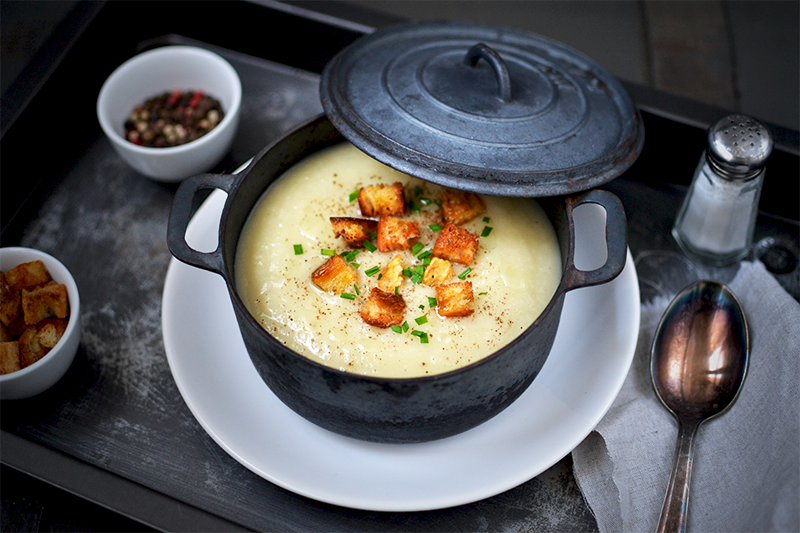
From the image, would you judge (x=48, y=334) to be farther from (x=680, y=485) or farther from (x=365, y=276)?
(x=680, y=485)

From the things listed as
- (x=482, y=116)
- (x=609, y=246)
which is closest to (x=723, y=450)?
(x=609, y=246)

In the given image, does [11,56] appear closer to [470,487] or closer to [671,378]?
[470,487]

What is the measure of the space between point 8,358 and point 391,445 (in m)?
0.96

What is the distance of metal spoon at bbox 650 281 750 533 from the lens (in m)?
1.71

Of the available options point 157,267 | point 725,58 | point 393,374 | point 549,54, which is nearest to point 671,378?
point 393,374

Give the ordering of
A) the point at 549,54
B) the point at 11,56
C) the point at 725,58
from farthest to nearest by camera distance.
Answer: the point at 725,58, the point at 11,56, the point at 549,54

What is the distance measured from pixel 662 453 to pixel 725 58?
2.31 metres

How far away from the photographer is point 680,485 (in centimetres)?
157

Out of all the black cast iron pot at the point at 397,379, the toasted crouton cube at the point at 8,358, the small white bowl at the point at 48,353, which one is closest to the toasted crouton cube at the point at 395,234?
the black cast iron pot at the point at 397,379

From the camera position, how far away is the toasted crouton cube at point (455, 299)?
154cm

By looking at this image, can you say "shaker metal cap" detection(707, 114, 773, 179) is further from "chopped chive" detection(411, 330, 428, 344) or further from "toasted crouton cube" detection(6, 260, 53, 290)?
"toasted crouton cube" detection(6, 260, 53, 290)

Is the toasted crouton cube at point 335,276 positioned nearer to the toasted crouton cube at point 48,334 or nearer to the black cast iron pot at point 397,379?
the black cast iron pot at point 397,379

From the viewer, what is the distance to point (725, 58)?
3219mm

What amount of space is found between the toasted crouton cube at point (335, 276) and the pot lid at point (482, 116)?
27cm
